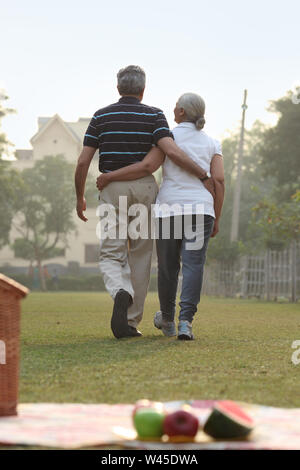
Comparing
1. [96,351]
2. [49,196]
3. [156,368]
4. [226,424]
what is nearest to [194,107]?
[96,351]

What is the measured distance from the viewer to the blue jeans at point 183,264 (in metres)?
6.50

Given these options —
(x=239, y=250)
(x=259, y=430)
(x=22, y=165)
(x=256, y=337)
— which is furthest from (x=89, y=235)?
(x=259, y=430)

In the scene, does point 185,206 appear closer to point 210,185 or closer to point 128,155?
point 210,185

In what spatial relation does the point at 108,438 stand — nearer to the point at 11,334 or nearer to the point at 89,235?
the point at 11,334

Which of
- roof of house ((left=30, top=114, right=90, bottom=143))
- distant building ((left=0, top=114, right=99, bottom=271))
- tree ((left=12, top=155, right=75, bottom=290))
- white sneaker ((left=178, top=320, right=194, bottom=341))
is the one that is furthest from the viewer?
distant building ((left=0, top=114, right=99, bottom=271))

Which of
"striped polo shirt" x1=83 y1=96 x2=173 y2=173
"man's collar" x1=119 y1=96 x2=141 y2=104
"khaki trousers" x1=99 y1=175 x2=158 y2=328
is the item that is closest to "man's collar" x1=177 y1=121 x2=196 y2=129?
"striped polo shirt" x1=83 y1=96 x2=173 y2=173

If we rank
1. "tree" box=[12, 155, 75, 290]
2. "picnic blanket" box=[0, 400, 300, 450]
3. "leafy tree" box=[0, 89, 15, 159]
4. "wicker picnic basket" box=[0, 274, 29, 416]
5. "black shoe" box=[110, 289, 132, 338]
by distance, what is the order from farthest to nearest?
"tree" box=[12, 155, 75, 290], "leafy tree" box=[0, 89, 15, 159], "black shoe" box=[110, 289, 132, 338], "wicker picnic basket" box=[0, 274, 29, 416], "picnic blanket" box=[0, 400, 300, 450]

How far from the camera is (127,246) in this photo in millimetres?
6719

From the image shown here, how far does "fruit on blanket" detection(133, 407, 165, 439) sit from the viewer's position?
2703mm

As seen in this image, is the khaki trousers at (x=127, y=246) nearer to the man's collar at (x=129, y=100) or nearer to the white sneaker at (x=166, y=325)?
the white sneaker at (x=166, y=325)

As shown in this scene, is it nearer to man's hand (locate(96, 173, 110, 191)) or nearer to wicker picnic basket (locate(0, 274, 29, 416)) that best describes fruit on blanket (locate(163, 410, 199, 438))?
wicker picnic basket (locate(0, 274, 29, 416))

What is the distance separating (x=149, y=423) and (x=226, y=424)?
0.25m

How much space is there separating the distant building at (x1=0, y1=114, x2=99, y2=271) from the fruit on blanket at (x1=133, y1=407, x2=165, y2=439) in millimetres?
60952

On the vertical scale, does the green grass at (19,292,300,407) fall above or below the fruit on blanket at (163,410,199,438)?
below
